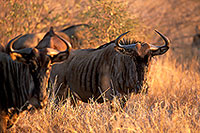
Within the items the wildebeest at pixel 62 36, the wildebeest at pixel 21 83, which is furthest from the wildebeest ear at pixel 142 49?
the wildebeest at pixel 62 36

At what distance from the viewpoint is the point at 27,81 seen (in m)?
2.93

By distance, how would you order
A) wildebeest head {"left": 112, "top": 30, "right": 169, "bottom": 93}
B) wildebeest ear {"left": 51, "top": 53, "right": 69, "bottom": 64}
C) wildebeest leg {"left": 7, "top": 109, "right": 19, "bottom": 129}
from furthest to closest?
1. wildebeest head {"left": 112, "top": 30, "right": 169, "bottom": 93}
2. wildebeest leg {"left": 7, "top": 109, "right": 19, "bottom": 129}
3. wildebeest ear {"left": 51, "top": 53, "right": 69, "bottom": 64}

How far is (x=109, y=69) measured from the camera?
4.06 meters

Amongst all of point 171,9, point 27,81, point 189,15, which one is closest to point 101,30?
point 27,81

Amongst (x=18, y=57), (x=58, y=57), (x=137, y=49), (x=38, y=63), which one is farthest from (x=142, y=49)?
(x=18, y=57)

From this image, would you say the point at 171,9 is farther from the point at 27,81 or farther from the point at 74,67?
the point at 27,81

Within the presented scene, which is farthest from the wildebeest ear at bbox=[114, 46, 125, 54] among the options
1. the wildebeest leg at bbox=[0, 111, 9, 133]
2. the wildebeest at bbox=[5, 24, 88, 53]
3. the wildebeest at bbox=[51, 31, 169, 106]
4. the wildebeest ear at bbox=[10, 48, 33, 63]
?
the wildebeest at bbox=[5, 24, 88, 53]

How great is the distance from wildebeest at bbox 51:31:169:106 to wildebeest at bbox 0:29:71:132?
36.2 inches

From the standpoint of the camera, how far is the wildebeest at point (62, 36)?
21.6 ft

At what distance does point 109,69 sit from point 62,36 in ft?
11.4

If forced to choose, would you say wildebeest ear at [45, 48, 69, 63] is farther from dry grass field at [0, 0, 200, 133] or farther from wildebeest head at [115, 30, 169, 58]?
wildebeest head at [115, 30, 169, 58]

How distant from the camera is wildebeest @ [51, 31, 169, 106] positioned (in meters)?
3.78

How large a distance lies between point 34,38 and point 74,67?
96.9 inches

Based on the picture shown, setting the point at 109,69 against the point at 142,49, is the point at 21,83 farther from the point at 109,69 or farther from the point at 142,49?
the point at 142,49
